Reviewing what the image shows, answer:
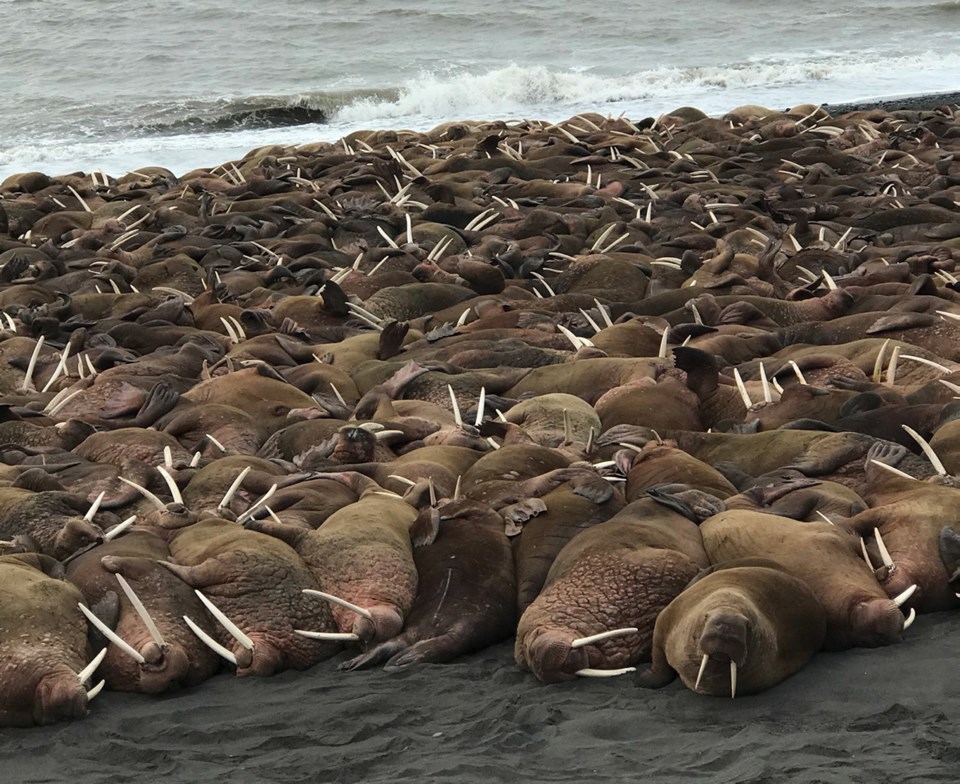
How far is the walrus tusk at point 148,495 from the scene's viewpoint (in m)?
6.39

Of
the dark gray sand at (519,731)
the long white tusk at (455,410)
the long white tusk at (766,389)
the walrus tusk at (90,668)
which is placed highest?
the long white tusk at (766,389)

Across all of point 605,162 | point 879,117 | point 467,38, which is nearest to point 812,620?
point 605,162

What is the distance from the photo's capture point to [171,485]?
659 cm

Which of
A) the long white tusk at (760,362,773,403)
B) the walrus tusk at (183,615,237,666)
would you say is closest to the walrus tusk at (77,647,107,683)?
the walrus tusk at (183,615,237,666)

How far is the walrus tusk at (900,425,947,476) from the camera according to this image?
611cm

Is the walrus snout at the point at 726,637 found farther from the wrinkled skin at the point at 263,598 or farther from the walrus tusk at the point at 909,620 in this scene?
the wrinkled skin at the point at 263,598

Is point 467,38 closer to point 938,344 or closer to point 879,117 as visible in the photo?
point 879,117

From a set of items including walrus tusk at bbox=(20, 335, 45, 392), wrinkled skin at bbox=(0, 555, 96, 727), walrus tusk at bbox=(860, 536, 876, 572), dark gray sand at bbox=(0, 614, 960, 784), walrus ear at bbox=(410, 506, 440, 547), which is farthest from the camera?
walrus tusk at bbox=(20, 335, 45, 392)

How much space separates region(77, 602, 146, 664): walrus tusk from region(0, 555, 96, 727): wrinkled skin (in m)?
0.07

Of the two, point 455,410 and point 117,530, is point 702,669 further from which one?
point 455,410

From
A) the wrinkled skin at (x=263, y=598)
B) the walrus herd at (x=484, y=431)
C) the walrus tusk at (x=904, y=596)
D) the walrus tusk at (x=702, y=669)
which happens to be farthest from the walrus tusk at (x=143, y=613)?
the walrus tusk at (x=904, y=596)

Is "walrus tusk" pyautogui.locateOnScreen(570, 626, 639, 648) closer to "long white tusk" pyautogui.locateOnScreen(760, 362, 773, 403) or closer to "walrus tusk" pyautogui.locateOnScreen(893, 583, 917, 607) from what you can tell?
"walrus tusk" pyautogui.locateOnScreen(893, 583, 917, 607)

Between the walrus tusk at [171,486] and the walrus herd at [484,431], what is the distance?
32 mm

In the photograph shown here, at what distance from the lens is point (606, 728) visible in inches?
180
